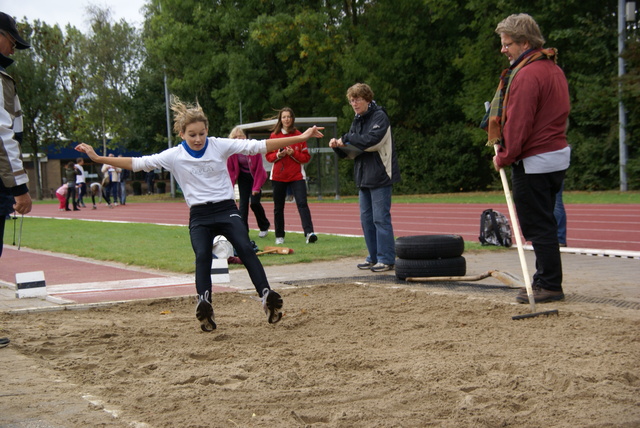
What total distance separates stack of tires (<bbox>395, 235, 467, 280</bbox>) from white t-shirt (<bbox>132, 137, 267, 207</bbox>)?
250 cm

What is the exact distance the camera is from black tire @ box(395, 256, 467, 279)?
782 cm

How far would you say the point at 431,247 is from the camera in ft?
25.6

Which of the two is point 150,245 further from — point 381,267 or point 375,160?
point 375,160

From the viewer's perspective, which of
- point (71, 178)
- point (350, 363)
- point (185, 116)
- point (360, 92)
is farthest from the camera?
point (71, 178)

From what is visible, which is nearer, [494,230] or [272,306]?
[272,306]

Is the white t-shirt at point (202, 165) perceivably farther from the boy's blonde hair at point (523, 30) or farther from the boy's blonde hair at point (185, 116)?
the boy's blonde hair at point (523, 30)

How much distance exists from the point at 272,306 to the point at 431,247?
2630 millimetres

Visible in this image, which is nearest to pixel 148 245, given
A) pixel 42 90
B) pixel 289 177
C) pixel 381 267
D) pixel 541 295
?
pixel 289 177

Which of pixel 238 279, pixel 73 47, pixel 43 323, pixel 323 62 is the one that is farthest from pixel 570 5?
pixel 73 47

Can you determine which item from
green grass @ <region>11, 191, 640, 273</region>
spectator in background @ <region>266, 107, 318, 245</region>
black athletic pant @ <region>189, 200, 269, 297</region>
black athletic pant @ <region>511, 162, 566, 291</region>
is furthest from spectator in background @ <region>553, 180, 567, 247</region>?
black athletic pant @ <region>189, 200, 269, 297</region>

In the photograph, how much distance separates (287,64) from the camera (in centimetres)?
3722

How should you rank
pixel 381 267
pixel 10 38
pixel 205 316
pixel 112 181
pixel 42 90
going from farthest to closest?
pixel 42 90, pixel 112 181, pixel 381 267, pixel 205 316, pixel 10 38

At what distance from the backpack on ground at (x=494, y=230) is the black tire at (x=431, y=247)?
3.14 m

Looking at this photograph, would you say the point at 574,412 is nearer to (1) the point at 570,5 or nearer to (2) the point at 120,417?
(2) the point at 120,417
